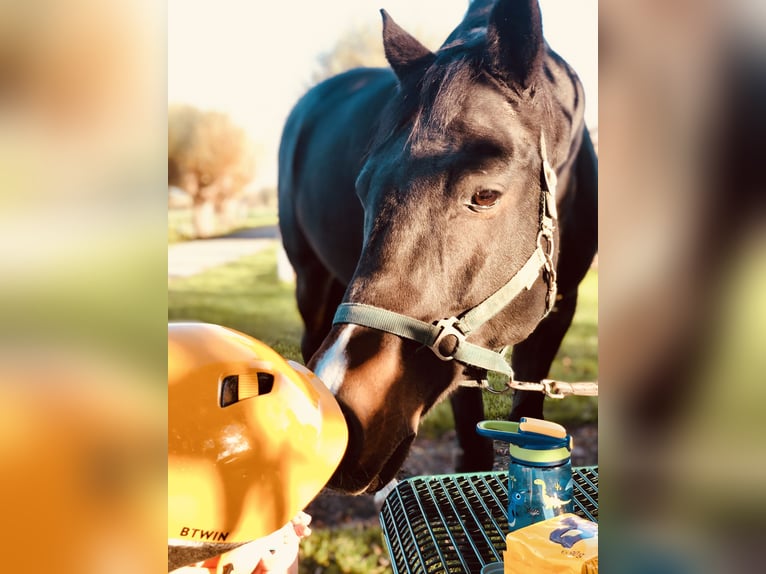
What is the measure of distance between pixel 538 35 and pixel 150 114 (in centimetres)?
127

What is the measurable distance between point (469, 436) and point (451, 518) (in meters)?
0.48

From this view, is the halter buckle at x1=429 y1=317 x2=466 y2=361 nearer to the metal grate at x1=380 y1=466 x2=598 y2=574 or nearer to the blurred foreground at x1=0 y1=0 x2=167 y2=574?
the metal grate at x1=380 y1=466 x2=598 y2=574

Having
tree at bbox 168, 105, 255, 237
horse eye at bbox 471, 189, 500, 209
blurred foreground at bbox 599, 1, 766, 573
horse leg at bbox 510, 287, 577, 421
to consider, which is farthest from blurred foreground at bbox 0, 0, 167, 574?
horse leg at bbox 510, 287, 577, 421

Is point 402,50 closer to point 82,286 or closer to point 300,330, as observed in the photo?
point 300,330

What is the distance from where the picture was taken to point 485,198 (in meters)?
1.60

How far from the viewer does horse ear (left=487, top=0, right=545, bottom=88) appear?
1591mm

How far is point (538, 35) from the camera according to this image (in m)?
1.60

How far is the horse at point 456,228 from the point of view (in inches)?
58.7

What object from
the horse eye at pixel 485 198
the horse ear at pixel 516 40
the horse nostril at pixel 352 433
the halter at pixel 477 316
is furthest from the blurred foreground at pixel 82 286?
the horse ear at pixel 516 40

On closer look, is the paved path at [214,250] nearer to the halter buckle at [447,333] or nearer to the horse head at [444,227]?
the horse head at [444,227]

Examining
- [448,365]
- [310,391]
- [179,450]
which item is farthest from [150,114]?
[448,365]

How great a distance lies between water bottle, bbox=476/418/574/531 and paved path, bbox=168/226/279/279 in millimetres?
1145

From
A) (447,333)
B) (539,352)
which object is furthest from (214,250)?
(539,352)

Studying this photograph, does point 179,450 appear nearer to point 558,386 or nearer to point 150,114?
point 150,114
